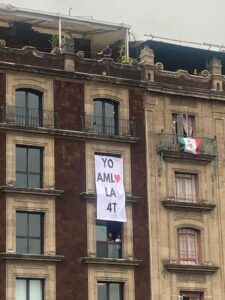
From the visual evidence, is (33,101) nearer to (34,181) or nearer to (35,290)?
(34,181)

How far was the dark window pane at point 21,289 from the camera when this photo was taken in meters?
54.9

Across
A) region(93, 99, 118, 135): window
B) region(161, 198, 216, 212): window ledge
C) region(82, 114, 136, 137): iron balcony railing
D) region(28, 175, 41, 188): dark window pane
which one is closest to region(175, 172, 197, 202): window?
region(161, 198, 216, 212): window ledge

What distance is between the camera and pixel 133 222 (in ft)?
192

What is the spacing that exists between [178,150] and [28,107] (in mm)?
9329

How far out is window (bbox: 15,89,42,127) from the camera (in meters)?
57.8

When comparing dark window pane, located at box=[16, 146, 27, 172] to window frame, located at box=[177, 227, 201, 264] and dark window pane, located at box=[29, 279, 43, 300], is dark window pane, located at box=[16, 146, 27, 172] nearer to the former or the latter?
dark window pane, located at box=[29, 279, 43, 300]

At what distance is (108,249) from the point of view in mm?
57875

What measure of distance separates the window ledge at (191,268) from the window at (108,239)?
2.93m

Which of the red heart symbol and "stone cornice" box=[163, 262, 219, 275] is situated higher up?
the red heart symbol

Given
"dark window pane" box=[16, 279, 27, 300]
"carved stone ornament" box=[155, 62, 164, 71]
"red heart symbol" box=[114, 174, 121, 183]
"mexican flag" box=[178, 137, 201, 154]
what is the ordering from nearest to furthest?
"dark window pane" box=[16, 279, 27, 300], "red heart symbol" box=[114, 174, 121, 183], "mexican flag" box=[178, 137, 201, 154], "carved stone ornament" box=[155, 62, 164, 71]

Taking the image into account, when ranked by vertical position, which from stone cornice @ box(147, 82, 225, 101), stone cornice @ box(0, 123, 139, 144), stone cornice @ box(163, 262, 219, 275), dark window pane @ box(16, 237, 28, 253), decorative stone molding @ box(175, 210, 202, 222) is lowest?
stone cornice @ box(163, 262, 219, 275)

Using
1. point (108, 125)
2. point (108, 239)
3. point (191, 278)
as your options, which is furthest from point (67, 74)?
point (191, 278)

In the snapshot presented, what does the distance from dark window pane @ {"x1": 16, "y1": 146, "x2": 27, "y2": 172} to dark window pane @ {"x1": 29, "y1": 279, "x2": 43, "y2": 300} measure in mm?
6222

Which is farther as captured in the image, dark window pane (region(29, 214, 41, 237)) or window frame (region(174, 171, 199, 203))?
window frame (region(174, 171, 199, 203))
